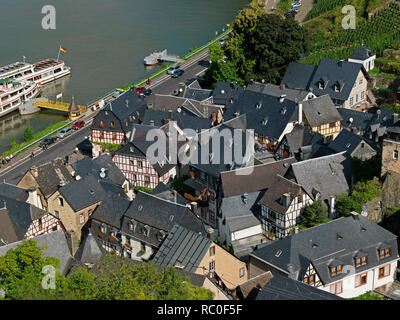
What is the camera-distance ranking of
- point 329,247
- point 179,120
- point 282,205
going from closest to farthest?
point 329,247, point 282,205, point 179,120

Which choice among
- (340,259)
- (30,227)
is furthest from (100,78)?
(340,259)

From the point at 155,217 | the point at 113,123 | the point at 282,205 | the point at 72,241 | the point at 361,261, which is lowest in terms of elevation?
the point at 72,241

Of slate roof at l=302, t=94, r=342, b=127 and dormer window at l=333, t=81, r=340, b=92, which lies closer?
slate roof at l=302, t=94, r=342, b=127

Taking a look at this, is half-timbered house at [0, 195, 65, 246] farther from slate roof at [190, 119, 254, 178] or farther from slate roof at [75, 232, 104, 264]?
slate roof at [190, 119, 254, 178]

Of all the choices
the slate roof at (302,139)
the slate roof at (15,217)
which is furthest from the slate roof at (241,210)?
the slate roof at (15,217)

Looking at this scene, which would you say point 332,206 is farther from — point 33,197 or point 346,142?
point 33,197

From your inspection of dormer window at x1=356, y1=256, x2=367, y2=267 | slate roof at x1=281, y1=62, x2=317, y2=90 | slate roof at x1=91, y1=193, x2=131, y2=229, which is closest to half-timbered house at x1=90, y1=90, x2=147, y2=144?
slate roof at x1=281, y1=62, x2=317, y2=90

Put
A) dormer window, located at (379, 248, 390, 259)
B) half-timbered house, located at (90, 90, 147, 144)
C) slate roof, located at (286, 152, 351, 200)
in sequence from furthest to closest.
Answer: half-timbered house, located at (90, 90, 147, 144)
slate roof, located at (286, 152, 351, 200)
dormer window, located at (379, 248, 390, 259)

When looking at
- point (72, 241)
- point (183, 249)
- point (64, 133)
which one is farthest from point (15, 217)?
point (64, 133)
